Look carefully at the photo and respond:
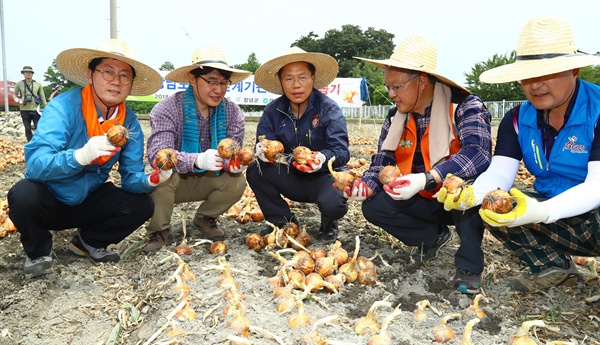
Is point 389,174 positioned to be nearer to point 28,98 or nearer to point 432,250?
point 432,250

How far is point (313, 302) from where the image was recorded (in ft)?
6.83

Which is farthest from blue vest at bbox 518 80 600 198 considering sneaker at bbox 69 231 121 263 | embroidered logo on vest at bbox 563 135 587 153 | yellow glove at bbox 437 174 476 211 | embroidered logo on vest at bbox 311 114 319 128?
sneaker at bbox 69 231 121 263

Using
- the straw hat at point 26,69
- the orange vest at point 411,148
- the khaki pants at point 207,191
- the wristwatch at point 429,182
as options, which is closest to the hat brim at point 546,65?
the orange vest at point 411,148

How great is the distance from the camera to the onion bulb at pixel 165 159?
2.65 meters

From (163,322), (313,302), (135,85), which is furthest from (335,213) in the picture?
(135,85)

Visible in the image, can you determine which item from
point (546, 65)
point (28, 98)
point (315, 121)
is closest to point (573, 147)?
point (546, 65)

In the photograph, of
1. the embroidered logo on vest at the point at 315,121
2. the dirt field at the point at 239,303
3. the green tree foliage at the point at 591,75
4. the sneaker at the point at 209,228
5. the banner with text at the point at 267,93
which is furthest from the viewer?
the green tree foliage at the point at 591,75

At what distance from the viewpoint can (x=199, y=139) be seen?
10.3ft

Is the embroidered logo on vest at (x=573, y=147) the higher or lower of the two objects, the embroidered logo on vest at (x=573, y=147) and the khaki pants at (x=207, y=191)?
the higher

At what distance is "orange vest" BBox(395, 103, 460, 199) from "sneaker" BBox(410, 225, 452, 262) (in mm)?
323

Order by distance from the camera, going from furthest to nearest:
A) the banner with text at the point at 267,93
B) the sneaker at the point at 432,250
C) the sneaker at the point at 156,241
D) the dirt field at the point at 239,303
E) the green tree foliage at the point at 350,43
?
the green tree foliage at the point at 350,43
the banner with text at the point at 267,93
the sneaker at the point at 156,241
the sneaker at the point at 432,250
the dirt field at the point at 239,303

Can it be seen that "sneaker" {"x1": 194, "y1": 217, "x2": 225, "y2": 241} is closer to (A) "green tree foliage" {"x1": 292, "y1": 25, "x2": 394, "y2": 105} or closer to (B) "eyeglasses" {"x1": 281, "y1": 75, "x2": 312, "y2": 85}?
(B) "eyeglasses" {"x1": 281, "y1": 75, "x2": 312, "y2": 85}

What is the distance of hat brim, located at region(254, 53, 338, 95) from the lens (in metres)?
3.00

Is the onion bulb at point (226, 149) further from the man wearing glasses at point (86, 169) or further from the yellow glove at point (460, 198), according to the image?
the yellow glove at point (460, 198)
